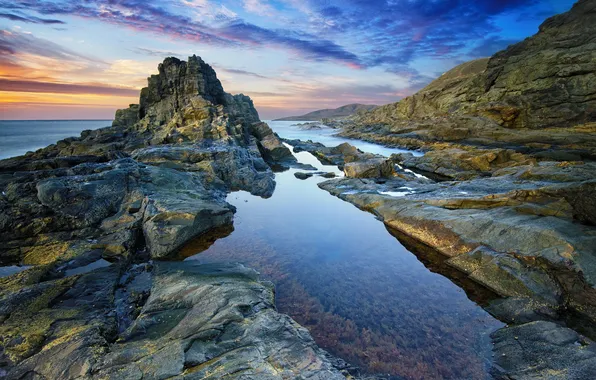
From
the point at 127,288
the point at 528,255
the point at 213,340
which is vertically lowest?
the point at 127,288

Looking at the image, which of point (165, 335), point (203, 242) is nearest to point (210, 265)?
point (203, 242)

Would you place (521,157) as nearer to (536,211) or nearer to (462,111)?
(536,211)

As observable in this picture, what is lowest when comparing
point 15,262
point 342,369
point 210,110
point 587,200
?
point 15,262

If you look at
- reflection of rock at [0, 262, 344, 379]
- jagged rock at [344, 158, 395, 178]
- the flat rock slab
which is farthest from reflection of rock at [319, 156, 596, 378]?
jagged rock at [344, 158, 395, 178]

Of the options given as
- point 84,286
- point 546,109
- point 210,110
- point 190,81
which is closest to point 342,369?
point 84,286

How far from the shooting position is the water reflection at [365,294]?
315 inches

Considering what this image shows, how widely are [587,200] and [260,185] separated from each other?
21.7m

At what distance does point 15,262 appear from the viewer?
12062 millimetres

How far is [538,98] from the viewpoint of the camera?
2057 inches

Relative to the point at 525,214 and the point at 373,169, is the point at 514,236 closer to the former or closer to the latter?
the point at 525,214

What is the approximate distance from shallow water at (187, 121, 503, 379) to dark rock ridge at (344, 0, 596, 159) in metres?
35.0

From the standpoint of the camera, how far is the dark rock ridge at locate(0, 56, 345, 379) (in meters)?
6.22

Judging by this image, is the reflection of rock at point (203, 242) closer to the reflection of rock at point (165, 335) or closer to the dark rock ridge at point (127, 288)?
the dark rock ridge at point (127, 288)

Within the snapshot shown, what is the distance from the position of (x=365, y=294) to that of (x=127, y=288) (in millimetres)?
8893
